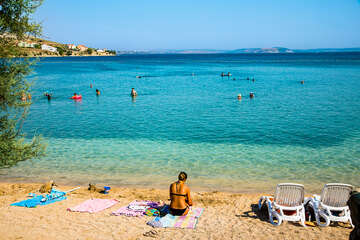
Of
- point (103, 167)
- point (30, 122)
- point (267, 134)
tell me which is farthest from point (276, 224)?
point (30, 122)

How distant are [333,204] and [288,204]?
123cm

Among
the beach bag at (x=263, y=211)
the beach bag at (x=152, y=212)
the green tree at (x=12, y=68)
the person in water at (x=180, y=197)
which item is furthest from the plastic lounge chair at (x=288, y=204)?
the green tree at (x=12, y=68)

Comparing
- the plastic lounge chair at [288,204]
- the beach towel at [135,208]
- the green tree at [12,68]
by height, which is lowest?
the beach towel at [135,208]

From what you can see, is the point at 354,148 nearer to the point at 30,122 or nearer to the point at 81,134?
the point at 81,134

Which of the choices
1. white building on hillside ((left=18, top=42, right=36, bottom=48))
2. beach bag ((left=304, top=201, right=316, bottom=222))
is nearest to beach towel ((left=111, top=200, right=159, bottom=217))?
beach bag ((left=304, top=201, right=316, bottom=222))

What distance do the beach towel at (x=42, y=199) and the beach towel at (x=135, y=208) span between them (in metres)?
2.70

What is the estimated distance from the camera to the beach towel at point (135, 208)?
966 centimetres

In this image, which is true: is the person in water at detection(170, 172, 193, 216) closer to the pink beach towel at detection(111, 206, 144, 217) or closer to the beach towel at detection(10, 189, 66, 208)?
the pink beach towel at detection(111, 206, 144, 217)

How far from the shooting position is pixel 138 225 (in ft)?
29.2

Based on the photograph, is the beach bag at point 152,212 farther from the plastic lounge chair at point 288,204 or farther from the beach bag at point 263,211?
the plastic lounge chair at point 288,204

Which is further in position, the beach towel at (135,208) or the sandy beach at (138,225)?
the beach towel at (135,208)

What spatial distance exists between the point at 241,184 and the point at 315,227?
4.76 m

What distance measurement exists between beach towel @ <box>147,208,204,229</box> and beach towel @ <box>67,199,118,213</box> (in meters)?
2.22

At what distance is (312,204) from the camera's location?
351 inches
